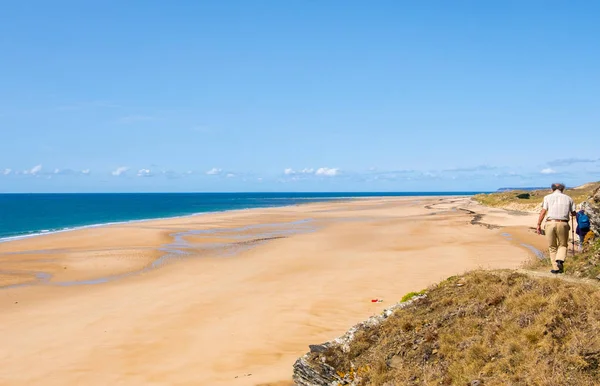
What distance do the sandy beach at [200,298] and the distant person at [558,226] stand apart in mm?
6558

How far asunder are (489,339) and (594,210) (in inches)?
300

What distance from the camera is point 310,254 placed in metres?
30.7

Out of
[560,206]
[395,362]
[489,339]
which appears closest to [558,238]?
[560,206]

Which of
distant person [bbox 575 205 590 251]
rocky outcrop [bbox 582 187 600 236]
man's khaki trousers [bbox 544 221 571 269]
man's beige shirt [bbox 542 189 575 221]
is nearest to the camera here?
man's khaki trousers [bbox 544 221 571 269]

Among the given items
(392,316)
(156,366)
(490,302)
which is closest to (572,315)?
(490,302)

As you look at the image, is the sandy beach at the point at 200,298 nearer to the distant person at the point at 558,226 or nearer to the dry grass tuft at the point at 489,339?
the dry grass tuft at the point at 489,339

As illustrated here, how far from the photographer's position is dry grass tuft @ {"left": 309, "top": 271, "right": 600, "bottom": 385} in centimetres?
698

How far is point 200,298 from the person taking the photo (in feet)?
63.3

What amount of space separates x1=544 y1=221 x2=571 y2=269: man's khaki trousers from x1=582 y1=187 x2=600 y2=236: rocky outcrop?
258cm

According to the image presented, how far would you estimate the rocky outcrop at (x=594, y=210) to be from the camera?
1298 cm

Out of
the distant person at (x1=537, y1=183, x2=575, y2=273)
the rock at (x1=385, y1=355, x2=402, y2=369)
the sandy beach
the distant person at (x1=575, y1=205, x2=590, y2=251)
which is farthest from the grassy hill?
the distant person at (x1=575, y1=205, x2=590, y2=251)

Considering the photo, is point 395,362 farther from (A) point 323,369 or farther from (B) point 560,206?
(B) point 560,206

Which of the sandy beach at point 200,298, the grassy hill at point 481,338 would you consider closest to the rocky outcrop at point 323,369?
the grassy hill at point 481,338

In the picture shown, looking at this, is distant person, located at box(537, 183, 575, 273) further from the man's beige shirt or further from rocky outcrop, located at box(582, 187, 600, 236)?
rocky outcrop, located at box(582, 187, 600, 236)
